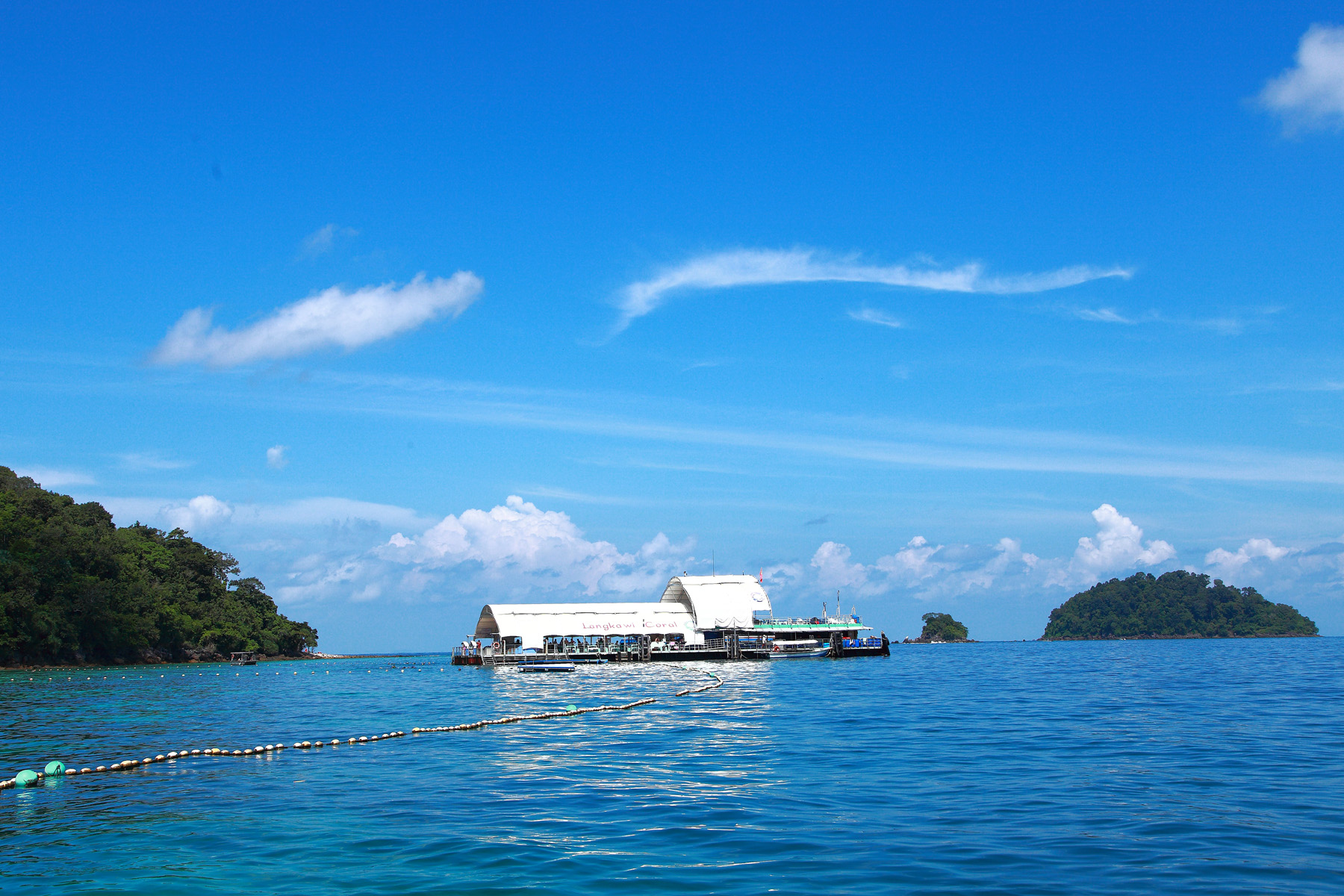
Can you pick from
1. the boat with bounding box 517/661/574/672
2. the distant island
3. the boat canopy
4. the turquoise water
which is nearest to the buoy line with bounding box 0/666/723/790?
the turquoise water

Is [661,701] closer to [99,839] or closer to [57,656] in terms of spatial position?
[99,839]

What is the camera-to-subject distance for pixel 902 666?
97625 millimetres

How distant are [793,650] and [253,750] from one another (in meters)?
82.4

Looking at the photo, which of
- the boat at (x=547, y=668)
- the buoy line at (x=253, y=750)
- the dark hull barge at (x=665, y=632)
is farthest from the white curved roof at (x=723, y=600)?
the buoy line at (x=253, y=750)

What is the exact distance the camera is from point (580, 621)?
103 m

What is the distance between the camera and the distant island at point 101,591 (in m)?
92.8

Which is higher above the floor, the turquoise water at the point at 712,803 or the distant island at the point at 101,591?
the distant island at the point at 101,591

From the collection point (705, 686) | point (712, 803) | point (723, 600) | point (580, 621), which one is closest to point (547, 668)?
point (580, 621)

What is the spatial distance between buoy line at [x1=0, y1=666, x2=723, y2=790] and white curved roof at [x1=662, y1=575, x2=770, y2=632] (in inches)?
2259

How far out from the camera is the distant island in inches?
3652

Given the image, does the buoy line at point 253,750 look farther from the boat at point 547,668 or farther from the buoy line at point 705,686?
the boat at point 547,668

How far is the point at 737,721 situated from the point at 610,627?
6446cm

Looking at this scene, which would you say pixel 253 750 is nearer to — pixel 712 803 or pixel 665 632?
pixel 712 803

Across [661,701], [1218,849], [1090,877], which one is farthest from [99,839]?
[661,701]
